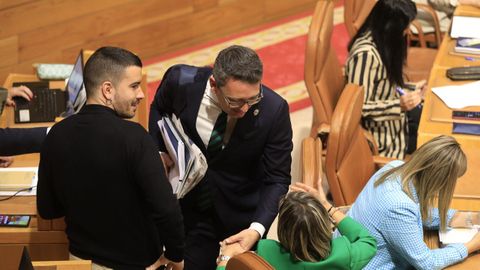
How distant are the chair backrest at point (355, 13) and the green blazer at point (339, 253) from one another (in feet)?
6.54

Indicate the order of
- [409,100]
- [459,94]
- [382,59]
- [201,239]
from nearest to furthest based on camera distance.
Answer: [201,239], [459,94], [382,59], [409,100]

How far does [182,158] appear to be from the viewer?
2914 mm

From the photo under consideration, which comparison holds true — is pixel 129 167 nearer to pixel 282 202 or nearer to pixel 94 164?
pixel 94 164

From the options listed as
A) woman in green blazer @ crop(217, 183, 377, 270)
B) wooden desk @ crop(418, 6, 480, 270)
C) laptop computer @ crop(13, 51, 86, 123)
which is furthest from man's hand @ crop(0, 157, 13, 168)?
wooden desk @ crop(418, 6, 480, 270)

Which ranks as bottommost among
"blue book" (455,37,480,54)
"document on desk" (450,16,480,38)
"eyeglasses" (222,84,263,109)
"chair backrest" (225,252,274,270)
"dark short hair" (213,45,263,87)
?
"blue book" (455,37,480,54)

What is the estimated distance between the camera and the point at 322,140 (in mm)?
3594

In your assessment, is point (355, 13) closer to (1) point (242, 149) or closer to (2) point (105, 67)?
(1) point (242, 149)

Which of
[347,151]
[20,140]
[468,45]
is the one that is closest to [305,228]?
[347,151]

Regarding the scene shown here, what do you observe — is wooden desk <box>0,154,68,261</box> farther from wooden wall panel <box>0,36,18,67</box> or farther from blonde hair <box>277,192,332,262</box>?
wooden wall panel <box>0,36,18,67</box>

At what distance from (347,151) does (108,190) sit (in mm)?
1189

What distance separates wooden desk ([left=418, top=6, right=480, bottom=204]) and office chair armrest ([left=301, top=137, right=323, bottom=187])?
54 centimetres

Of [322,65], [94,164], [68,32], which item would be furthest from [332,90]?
[68,32]

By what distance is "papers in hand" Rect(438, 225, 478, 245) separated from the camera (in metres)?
2.99

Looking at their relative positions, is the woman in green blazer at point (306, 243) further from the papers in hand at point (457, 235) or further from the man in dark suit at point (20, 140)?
the man in dark suit at point (20, 140)
